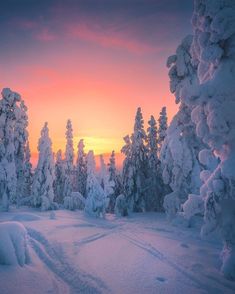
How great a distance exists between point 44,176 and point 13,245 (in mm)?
23259

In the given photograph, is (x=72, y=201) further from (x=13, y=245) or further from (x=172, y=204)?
(x=13, y=245)

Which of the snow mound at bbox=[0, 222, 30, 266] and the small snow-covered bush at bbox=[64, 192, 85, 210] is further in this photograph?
the small snow-covered bush at bbox=[64, 192, 85, 210]

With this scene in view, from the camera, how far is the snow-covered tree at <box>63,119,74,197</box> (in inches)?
1810

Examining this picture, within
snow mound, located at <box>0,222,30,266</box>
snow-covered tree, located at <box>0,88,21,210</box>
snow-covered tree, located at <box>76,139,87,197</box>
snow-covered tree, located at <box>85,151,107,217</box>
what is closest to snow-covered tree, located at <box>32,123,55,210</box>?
snow-covered tree, located at <box>0,88,21,210</box>

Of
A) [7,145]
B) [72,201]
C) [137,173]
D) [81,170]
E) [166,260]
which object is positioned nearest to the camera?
[166,260]

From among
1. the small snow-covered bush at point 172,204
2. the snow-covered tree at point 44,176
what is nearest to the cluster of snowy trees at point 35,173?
the snow-covered tree at point 44,176

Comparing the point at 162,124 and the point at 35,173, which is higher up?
the point at 162,124

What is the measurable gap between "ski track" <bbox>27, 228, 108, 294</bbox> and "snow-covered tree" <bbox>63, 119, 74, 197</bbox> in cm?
3345

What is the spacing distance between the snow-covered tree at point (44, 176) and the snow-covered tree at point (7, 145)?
10.7ft

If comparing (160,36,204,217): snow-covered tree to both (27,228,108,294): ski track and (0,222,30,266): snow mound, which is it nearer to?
(27,228,108,294): ski track

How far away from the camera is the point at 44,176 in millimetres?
31641

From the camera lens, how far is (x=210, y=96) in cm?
853

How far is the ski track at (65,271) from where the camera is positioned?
791 centimetres

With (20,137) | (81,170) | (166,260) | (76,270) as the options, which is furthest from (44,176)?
(166,260)
